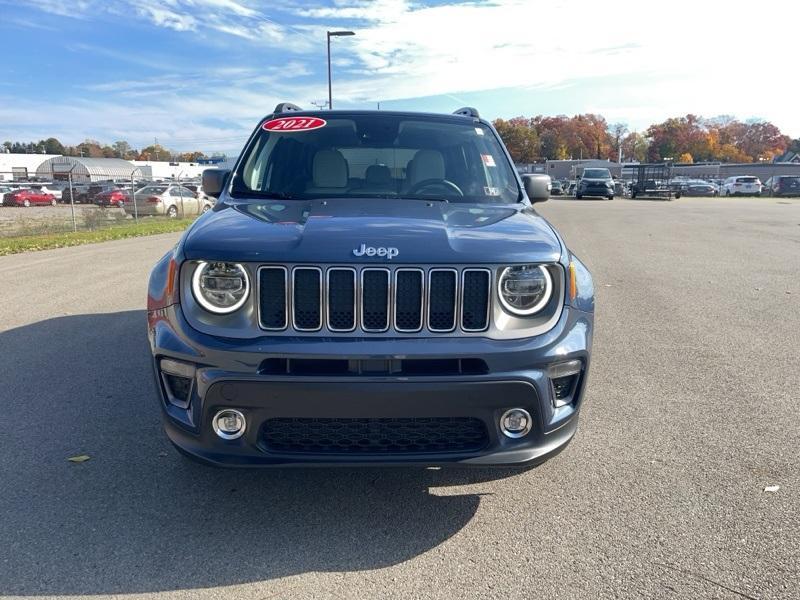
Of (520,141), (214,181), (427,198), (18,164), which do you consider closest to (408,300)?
(427,198)

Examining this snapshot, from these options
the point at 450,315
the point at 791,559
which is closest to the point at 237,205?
the point at 450,315

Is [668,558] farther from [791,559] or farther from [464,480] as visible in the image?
[464,480]

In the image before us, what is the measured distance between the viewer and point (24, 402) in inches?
175

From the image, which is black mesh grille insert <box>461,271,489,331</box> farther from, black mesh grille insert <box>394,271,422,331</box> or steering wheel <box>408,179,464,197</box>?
steering wheel <box>408,179,464,197</box>

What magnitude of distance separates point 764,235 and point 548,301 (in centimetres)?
1665

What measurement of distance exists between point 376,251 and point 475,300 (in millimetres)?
476

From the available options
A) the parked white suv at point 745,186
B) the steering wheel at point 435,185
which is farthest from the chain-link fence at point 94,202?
the parked white suv at point 745,186

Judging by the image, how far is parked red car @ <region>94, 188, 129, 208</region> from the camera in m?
34.8

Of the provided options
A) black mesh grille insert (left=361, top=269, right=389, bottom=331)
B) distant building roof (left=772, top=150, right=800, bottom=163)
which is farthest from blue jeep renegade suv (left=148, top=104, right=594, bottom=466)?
distant building roof (left=772, top=150, right=800, bottom=163)

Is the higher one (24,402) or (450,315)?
(450,315)

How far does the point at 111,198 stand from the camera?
35.8 metres

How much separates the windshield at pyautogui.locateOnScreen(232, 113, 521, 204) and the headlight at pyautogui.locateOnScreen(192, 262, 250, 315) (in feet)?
3.93

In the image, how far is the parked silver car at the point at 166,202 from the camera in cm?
2598

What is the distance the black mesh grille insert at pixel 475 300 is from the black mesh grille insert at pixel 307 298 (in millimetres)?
629
